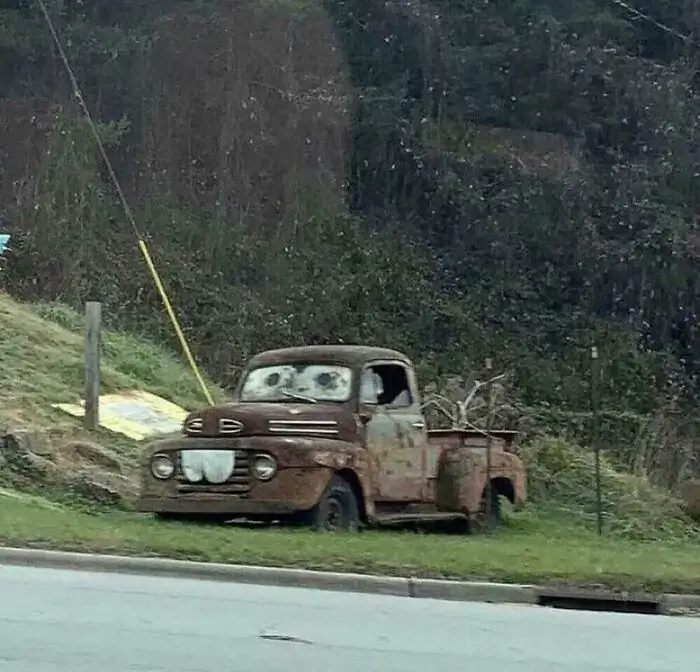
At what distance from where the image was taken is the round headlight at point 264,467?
13.8 metres

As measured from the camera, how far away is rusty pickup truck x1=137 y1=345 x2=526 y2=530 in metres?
13.9

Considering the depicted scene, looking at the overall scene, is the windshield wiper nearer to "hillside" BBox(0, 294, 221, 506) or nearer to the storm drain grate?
"hillside" BBox(0, 294, 221, 506)

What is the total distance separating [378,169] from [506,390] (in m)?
9.06

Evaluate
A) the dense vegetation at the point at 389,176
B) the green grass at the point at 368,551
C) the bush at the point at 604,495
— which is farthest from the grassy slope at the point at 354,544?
the dense vegetation at the point at 389,176

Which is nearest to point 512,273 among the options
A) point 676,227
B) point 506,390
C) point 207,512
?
point 676,227

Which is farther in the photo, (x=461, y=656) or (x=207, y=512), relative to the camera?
(x=207, y=512)

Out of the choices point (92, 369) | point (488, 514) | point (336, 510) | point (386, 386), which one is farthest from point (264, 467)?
point (92, 369)

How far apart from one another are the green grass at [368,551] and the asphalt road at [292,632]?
72cm

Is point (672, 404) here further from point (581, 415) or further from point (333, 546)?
point (333, 546)

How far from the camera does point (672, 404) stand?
31.7 metres

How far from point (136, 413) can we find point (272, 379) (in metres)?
5.03

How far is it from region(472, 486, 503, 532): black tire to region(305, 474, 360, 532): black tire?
2490 millimetres

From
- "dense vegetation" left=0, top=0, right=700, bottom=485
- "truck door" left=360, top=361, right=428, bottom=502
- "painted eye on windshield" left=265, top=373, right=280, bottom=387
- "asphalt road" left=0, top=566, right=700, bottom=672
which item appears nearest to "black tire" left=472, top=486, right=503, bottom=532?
"truck door" left=360, top=361, right=428, bottom=502

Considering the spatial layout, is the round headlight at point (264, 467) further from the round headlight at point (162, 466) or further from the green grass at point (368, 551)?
the round headlight at point (162, 466)
